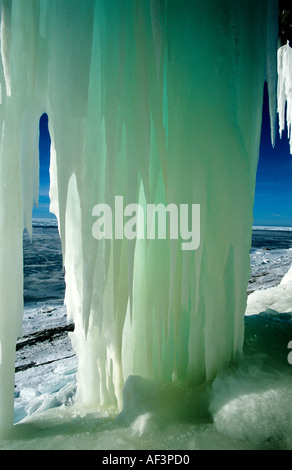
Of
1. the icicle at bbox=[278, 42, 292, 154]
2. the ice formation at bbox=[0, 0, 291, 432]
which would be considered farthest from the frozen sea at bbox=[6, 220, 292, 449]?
the icicle at bbox=[278, 42, 292, 154]

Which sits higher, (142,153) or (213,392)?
(142,153)

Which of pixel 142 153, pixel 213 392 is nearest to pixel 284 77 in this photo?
pixel 142 153

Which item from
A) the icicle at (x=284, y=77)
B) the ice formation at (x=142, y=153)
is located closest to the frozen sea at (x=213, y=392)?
the ice formation at (x=142, y=153)

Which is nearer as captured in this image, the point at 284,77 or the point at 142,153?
the point at 142,153

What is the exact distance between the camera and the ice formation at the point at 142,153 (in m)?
1.64

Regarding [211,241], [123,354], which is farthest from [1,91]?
[123,354]

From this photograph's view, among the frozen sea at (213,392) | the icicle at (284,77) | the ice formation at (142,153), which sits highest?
the icicle at (284,77)

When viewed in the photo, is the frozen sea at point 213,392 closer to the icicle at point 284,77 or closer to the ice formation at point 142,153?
the ice formation at point 142,153

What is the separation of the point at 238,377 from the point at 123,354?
0.68 m

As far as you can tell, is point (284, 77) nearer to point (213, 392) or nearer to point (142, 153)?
point (142, 153)

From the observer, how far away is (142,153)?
5.45 ft

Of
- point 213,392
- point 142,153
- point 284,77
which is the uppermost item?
point 284,77

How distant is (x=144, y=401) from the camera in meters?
1.67
